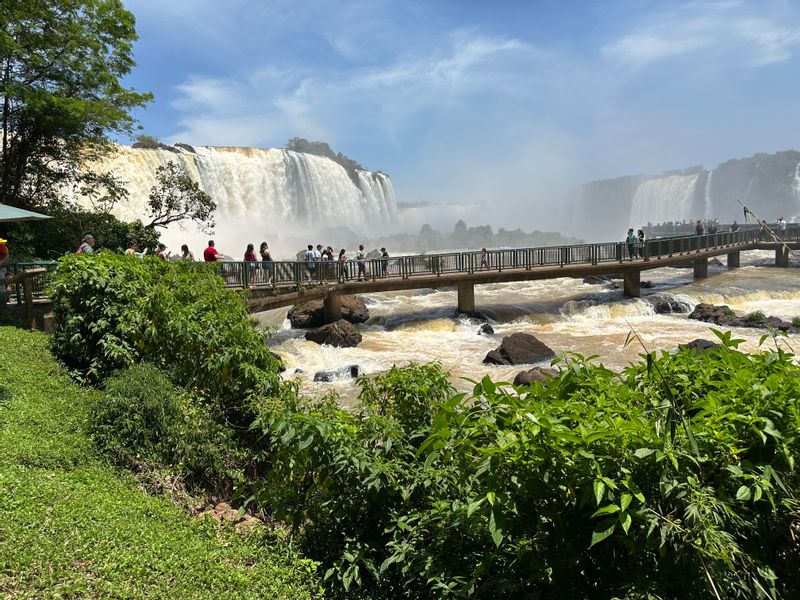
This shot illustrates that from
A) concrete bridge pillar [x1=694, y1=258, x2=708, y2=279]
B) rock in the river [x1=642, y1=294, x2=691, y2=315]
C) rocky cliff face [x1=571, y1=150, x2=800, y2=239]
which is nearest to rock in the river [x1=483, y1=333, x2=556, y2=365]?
rock in the river [x1=642, y1=294, x2=691, y2=315]

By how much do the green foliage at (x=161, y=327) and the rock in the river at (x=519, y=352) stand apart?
346 inches

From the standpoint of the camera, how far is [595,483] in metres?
2.54

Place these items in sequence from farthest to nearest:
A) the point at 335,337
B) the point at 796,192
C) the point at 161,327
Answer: the point at 796,192 < the point at 335,337 < the point at 161,327

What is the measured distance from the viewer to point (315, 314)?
20922mm

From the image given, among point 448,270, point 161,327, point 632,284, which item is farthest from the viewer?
point 632,284

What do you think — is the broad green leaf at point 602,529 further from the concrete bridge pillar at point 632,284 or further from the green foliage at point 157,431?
the concrete bridge pillar at point 632,284

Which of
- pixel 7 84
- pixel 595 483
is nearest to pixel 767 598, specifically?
pixel 595 483

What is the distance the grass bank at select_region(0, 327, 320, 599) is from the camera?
3.80 metres

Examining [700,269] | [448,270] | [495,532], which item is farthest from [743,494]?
[700,269]

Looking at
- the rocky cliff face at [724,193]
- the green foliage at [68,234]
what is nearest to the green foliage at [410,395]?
the green foliage at [68,234]

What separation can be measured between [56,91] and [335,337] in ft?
38.8

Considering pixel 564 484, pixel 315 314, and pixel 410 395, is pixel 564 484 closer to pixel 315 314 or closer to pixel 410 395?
pixel 410 395

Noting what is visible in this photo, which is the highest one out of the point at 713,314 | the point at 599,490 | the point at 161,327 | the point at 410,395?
the point at 161,327

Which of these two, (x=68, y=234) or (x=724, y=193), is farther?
(x=724, y=193)
